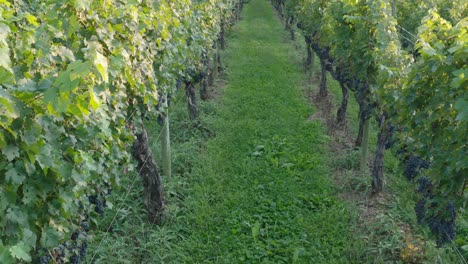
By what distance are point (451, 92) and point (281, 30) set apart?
63.9 ft

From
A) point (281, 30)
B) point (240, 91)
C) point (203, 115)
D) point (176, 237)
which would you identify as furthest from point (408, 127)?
point (281, 30)

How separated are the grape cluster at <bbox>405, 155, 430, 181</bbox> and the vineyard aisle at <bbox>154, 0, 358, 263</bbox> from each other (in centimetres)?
147

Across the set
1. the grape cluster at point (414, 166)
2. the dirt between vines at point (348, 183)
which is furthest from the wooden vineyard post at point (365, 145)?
the grape cluster at point (414, 166)

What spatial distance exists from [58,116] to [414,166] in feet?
11.0

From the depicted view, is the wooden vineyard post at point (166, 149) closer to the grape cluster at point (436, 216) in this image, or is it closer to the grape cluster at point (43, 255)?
the grape cluster at point (436, 216)

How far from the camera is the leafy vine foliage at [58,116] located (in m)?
2.12

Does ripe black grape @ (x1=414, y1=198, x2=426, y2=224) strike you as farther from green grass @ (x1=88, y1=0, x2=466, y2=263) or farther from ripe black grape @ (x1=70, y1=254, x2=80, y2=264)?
ripe black grape @ (x1=70, y1=254, x2=80, y2=264)

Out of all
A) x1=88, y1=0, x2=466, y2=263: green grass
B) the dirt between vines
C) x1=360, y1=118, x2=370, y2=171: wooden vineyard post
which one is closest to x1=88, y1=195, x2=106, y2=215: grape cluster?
x1=88, y1=0, x2=466, y2=263: green grass

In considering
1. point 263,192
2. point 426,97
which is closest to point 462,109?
point 426,97

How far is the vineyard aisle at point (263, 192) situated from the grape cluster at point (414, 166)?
147cm

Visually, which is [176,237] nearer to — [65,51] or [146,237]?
[146,237]

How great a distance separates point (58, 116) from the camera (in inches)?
97.3

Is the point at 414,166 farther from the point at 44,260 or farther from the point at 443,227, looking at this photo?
the point at 44,260

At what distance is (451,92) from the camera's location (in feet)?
11.8
